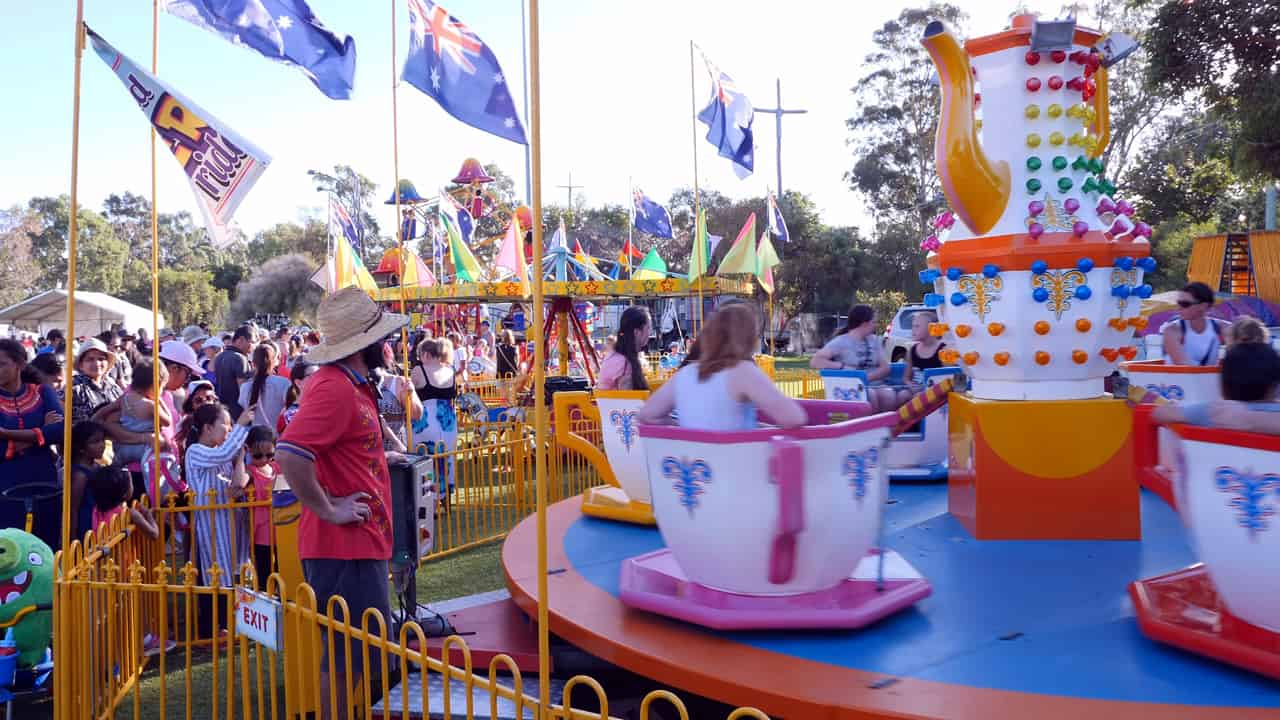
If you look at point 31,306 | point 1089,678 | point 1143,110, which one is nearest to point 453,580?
point 1089,678

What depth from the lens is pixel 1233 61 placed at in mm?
15836

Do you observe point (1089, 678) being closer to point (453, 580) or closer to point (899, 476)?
point (899, 476)

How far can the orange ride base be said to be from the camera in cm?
466

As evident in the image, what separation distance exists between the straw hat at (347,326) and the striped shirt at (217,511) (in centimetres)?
241

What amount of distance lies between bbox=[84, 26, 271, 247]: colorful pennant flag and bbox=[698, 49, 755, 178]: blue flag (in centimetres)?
820

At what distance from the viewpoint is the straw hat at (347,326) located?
3457 mm

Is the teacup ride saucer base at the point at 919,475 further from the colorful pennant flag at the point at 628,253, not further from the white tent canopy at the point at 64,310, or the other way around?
the white tent canopy at the point at 64,310

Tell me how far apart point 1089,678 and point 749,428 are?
139cm

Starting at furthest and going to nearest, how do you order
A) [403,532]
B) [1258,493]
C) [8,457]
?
[8,457]
[403,532]
[1258,493]

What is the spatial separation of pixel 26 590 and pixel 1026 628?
4.33 m

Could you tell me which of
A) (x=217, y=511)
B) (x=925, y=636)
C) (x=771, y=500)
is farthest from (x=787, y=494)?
(x=217, y=511)

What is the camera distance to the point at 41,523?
217 inches

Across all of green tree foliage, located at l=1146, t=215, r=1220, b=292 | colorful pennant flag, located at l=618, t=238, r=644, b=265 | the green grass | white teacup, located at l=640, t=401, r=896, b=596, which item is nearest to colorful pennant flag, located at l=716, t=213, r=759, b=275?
colorful pennant flag, located at l=618, t=238, r=644, b=265

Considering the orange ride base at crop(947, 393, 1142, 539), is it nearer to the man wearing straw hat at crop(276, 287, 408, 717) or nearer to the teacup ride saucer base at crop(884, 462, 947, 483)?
the teacup ride saucer base at crop(884, 462, 947, 483)
